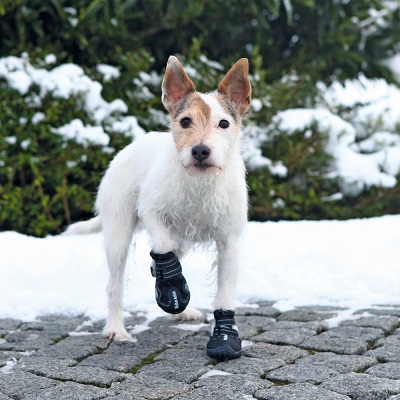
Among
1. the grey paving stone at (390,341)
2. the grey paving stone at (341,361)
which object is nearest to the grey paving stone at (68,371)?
the grey paving stone at (341,361)

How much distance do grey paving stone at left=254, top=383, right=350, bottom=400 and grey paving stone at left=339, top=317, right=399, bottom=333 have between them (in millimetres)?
1459

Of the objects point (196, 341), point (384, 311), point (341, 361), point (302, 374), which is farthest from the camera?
point (384, 311)

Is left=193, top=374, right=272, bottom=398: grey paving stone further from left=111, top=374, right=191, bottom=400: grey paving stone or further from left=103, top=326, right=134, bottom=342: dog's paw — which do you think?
left=103, top=326, right=134, bottom=342: dog's paw

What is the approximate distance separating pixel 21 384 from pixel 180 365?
35.3 inches

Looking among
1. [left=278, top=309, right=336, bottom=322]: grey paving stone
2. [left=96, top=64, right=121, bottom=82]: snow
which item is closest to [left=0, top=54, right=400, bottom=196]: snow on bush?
[left=96, top=64, right=121, bottom=82]: snow

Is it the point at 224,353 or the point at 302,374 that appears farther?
the point at 224,353

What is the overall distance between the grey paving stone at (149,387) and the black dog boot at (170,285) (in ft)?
1.51

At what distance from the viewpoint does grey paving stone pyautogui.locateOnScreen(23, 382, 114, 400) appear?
3309 millimetres

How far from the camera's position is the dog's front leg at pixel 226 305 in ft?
13.2

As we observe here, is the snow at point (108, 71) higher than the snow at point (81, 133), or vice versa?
the snow at point (108, 71)

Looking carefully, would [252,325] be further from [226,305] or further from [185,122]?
[185,122]

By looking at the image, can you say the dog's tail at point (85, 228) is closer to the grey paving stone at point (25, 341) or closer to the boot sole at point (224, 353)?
the grey paving stone at point (25, 341)

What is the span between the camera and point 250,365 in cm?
386

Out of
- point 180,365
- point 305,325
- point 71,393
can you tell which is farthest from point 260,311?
point 71,393
